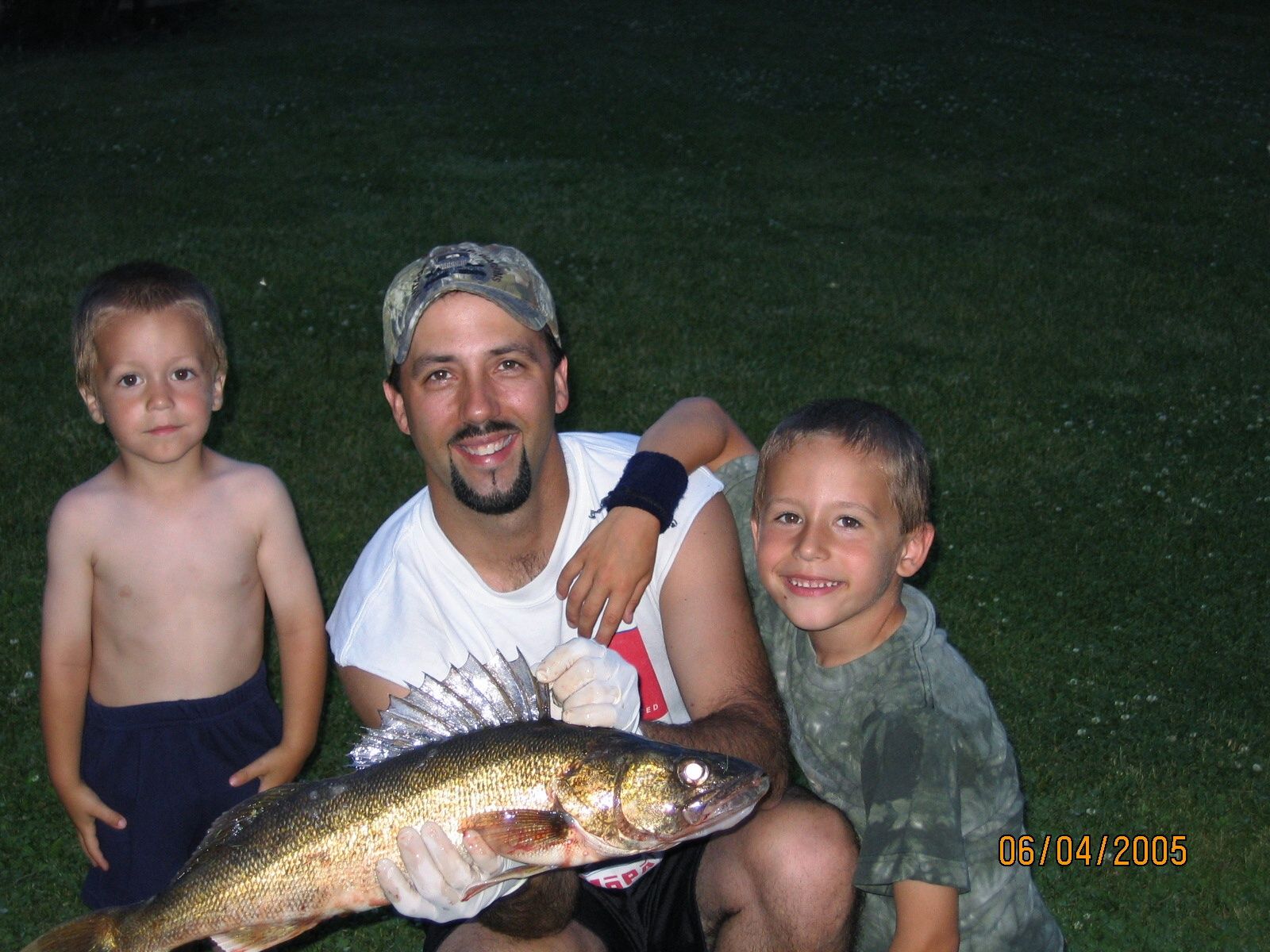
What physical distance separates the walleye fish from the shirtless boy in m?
0.92

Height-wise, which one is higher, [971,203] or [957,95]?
[957,95]

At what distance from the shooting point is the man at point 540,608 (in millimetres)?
3482

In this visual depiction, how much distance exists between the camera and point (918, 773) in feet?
10.1

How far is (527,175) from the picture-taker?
14.0 meters

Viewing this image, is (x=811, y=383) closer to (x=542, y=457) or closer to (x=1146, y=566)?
(x=1146, y=566)

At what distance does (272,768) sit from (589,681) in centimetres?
143

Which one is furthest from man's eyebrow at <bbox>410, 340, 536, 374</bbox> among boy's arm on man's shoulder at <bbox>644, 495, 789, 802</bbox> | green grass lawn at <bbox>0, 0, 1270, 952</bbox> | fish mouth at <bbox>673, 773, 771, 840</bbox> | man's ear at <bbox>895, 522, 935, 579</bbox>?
green grass lawn at <bbox>0, 0, 1270, 952</bbox>

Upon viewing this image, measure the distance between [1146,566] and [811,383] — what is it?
2.92m

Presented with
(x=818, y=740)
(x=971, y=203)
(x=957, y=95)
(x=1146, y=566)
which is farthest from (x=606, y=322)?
(x=957, y=95)

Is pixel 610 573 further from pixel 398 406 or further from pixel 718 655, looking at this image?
pixel 398 406

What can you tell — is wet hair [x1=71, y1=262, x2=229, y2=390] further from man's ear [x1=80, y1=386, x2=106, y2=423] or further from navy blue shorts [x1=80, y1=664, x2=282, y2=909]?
navy blue shorts [x1=80, y1=664, x2=282, y2=909]

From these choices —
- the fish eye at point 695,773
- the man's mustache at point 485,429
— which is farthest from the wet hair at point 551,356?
the fish eye at point 695,773
